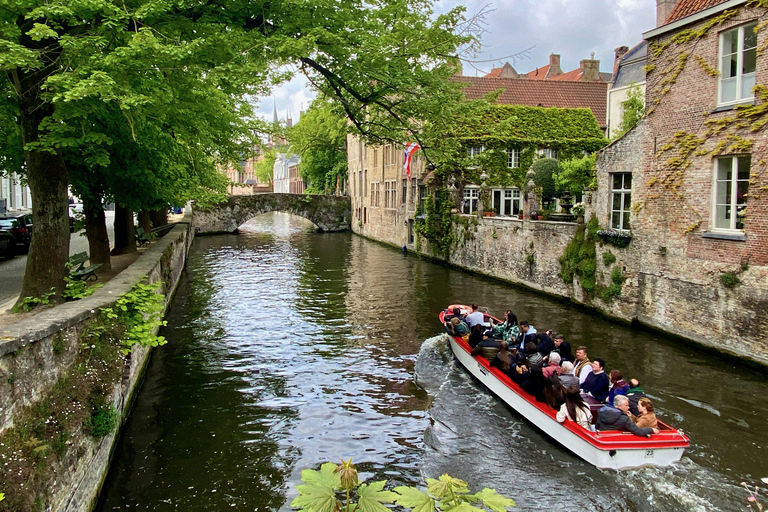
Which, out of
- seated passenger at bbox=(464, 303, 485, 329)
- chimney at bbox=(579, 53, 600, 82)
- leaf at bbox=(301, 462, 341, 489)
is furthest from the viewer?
chimney at bbox=(579, 53, 600, 82)

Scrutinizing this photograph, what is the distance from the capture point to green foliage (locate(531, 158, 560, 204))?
96.0 feet

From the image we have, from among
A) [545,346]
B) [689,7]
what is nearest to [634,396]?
[545,346]

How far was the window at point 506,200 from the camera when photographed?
3180 centimetres

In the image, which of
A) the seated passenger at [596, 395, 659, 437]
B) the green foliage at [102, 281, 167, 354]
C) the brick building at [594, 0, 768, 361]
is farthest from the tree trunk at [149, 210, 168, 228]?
the seated passenger at [596, 395, 659, 437]

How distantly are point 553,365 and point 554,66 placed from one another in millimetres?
49574

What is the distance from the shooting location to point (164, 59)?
7.74 metres

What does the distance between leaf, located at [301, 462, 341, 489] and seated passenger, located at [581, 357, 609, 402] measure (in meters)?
7.41

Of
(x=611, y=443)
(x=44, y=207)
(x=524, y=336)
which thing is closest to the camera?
(x=611, y=443)

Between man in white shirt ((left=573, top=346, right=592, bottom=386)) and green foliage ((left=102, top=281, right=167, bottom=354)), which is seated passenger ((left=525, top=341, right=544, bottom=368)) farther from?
green foliage ((left=102, top=281, right=167, bottom=354))

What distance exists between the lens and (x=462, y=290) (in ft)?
72.7

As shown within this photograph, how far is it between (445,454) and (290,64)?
6.72m

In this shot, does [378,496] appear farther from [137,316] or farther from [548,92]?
[548,92]

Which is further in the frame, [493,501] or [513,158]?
[513,158]

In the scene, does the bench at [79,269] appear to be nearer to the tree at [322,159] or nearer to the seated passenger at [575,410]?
the seated passenger at [575,410]
